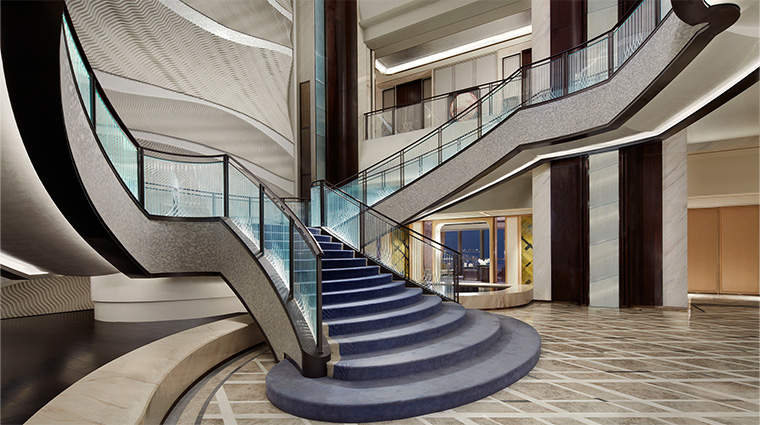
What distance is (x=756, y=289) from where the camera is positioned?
1038 cm

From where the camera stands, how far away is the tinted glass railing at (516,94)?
273 inches

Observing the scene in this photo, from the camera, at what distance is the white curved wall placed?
236 inches

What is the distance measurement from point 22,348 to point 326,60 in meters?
11.4

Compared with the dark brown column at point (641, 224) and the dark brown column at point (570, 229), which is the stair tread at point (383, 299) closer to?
the dark brown column at point (570, 229)

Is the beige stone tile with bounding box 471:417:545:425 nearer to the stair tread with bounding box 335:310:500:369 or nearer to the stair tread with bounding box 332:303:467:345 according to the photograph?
the stair tread with bounding box 335:310:500:369

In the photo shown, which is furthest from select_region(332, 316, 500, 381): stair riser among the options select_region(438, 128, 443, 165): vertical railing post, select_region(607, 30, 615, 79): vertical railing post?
select_region(607, 30, 615, 79): vertical railing post

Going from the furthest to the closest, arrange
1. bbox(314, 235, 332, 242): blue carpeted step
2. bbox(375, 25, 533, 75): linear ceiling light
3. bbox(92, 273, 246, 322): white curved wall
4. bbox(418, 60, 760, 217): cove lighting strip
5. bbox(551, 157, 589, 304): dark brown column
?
bbox(375, 25, 533, 75): linear ceiling light, bbox(551, 157, 589, 304): dark brown column, bbox(314, 235, 332, 242): blue carpeted step, bbox(92, 273, 246, 322): white curved wall, bbox(418, 60, 760, 217): cove lighting strip

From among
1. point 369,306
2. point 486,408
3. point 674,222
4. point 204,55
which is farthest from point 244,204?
point 674,222

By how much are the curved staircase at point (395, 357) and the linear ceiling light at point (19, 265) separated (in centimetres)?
438

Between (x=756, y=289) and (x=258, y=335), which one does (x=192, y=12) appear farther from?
(x=756, y=289)

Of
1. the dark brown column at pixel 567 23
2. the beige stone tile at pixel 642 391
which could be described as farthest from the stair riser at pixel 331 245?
the dark brown column at pixel 567 23

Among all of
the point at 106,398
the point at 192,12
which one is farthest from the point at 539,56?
the point at 106,398

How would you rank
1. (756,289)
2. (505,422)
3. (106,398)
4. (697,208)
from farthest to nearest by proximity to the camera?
(697,208), (756,289), (505,422), (106,398)

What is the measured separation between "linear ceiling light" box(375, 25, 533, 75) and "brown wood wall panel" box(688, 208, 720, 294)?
27.1 feet
